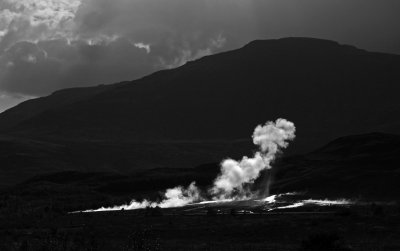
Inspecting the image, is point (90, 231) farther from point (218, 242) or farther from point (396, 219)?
point (396, 219)

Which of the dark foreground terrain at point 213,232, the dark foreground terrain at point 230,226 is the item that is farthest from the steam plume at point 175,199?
the dark foreground terrain at point 213,232

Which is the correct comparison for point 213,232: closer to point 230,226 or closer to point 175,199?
point 230,226

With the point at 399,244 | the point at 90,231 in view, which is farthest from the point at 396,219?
the point at 90,231

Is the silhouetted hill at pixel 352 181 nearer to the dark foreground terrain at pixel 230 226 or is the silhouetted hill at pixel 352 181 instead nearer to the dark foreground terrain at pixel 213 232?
the dark foreground terrain at pixel 230 226

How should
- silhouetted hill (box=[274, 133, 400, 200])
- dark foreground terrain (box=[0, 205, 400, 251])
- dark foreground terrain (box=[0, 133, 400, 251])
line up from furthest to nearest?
silhouetted hill (box=[274, 133, 400, 200]) < dark foreground terrain (box=[0, 133, 400, 251]) < dark foreground terrain (box=[0, 205, 400, 251])

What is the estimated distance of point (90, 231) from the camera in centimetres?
8756

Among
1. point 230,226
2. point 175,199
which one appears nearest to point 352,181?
point 175,199

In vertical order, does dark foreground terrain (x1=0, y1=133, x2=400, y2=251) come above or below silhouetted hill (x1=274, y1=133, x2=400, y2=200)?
below

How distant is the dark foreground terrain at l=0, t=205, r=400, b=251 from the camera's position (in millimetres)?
63969

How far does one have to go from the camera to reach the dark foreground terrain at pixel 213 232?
210ft

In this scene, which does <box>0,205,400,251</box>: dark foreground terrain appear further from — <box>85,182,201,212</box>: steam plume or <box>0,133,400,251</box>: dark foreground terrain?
<box>85,182,201,212</box>: steam plume

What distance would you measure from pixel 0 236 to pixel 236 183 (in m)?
109

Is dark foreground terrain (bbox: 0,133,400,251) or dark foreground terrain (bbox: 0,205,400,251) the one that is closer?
dark foreground terrain (bbox: 0,205,400,251)

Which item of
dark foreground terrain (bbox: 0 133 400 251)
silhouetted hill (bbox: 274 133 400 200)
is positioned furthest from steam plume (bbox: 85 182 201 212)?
silhouetted hill (bbox: 274 133 400 200)
